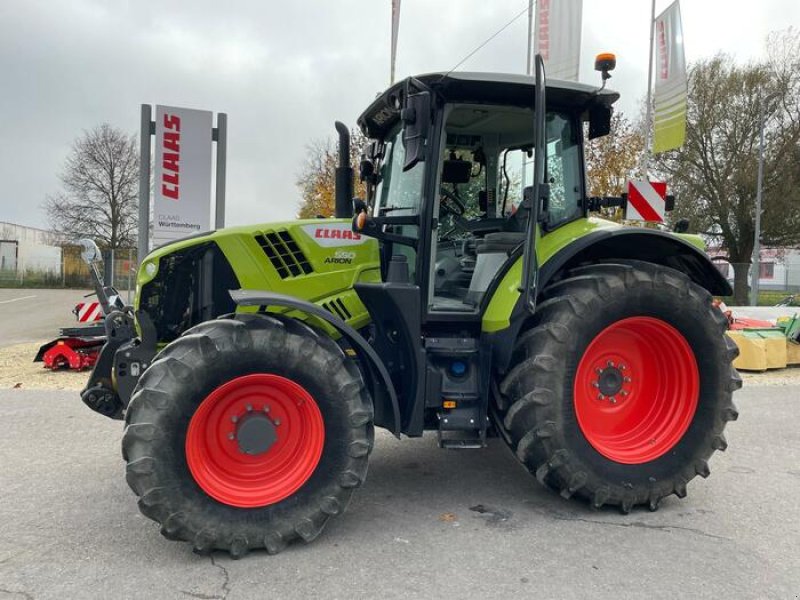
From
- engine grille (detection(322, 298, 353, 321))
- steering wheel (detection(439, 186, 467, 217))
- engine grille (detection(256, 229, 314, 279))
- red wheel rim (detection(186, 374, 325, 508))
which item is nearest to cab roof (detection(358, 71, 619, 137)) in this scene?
steering wheel (detection(439, 186, 467, 217))

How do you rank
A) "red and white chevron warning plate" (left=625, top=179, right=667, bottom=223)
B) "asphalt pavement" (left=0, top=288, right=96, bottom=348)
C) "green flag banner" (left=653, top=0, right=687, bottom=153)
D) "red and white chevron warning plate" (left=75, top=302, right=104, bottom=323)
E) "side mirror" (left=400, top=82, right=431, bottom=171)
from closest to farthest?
"side mirror" (left=400, top=82, right=431, bottom=171), "red and white chevron warning plate" (left=625, top=179, right=667, bottom=223), "red and white chevron warning plate" (left=75, top=302, right=104, bottom=323), "green flag banner" (left=653, top=0, right=687, bottom=153), "asphalt pavement" (left=0, top=288, right=96, bottom=348)

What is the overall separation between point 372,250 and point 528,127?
4.43 ft

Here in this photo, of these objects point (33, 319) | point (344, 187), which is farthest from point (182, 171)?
point (33, 319)

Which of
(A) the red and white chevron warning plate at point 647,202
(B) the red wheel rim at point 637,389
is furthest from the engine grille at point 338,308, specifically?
(A) the red and white chevron warning plate at point 647,202

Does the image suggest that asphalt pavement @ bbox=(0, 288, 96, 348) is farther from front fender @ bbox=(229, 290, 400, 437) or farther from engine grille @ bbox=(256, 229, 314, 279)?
front fender @ bbox=(229, 290, 400, 437)

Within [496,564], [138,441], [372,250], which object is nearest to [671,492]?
[496,564]

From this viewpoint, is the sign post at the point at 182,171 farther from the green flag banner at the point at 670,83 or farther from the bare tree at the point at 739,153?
the bare tree at the point at 739,153

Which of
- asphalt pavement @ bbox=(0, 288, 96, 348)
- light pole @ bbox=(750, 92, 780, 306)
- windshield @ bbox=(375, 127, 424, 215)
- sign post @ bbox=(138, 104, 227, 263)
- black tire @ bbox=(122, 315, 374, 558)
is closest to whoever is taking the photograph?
black tire @ bbox=(122, 315, 374, 558)

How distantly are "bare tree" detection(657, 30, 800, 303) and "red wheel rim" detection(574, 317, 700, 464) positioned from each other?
22777 mm

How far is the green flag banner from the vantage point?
34.4ft

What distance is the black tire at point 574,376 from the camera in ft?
11.9

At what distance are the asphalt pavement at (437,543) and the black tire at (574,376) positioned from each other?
0.77ft

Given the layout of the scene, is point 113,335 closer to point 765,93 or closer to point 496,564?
point 496,564

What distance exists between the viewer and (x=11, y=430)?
5812 millimetres
